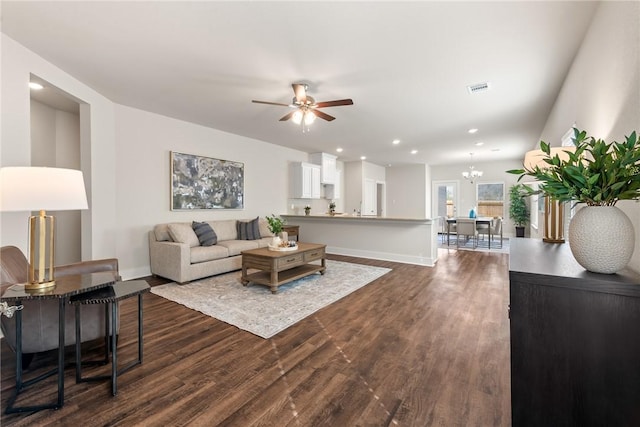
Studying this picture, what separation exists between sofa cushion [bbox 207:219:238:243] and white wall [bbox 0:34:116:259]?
1.53 m

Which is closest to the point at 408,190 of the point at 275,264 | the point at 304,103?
the point at 304,103

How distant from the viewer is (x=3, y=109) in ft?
7.79

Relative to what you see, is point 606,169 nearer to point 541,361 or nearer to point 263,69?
point 541,361

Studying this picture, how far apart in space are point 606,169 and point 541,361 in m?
0.83

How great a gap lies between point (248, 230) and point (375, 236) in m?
2.73

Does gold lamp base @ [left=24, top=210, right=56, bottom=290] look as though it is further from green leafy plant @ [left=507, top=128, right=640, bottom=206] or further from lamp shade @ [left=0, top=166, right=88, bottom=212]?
green leafy plant @ [left=507, top=128, right=640, bottom=206]

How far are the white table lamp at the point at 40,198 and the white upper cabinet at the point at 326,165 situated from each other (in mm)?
6220

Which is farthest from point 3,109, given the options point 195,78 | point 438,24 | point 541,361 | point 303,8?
point 541,361

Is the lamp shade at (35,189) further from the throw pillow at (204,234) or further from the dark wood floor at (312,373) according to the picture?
the throw pillow at (204,234)

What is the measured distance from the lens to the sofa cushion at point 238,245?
15.3 ft

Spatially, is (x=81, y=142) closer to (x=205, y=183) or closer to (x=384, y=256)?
(x=205, y=183)

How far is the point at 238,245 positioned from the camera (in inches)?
189

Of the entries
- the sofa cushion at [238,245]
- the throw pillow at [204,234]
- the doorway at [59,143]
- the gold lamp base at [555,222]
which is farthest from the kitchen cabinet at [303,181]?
the gold lamp base at [555,222]

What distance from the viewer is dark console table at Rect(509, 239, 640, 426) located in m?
0.99
